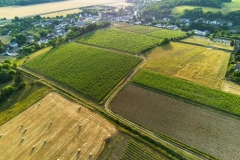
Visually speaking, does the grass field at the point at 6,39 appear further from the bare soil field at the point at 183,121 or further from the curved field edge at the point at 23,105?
the bare soil field at the point at 183,121

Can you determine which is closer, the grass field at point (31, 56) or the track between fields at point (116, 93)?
the track between fields at point (116, 93)

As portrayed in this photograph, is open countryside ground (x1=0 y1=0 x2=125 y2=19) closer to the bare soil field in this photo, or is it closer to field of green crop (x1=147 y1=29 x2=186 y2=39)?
field of green crop (x1=147 y1=29 x2=186 y2=39)

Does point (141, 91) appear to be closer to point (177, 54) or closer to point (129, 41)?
point (177, 54)

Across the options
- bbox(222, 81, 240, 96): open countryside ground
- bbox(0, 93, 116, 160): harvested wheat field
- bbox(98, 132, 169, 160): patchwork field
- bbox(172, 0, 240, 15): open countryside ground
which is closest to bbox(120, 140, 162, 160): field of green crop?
bbox(98, 132, 169, 160): patchwork field

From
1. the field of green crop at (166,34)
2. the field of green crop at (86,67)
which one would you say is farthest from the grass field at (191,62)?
the field of green crop at (166,34)

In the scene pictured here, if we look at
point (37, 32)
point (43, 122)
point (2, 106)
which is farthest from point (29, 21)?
point (43, 122)

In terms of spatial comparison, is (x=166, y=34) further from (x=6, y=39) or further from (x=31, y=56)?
(x=6, y=39)

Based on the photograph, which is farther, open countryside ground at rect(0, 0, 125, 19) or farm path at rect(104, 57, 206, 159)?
open countryside ground at rect(0, 0, 125, 19)
